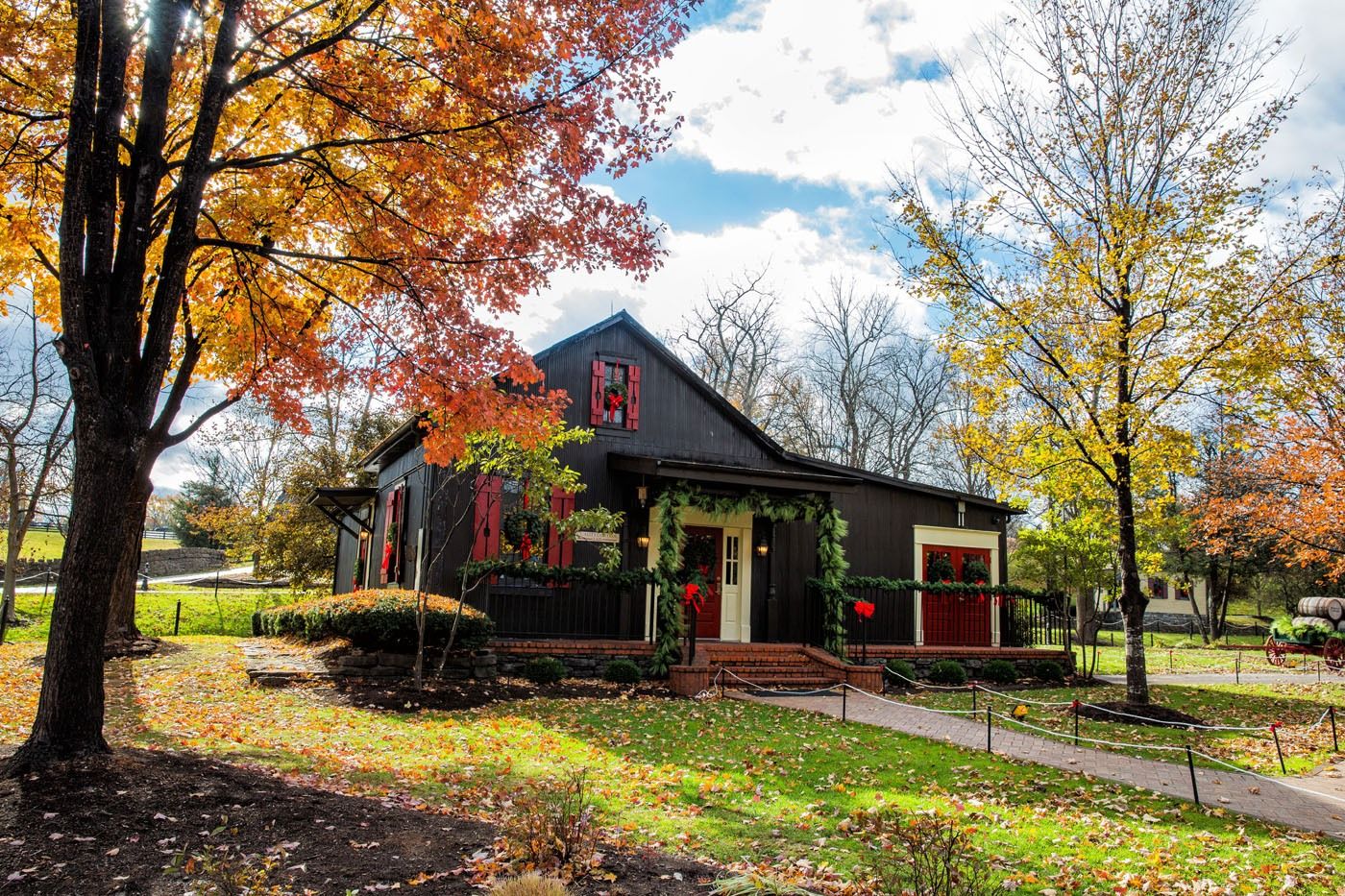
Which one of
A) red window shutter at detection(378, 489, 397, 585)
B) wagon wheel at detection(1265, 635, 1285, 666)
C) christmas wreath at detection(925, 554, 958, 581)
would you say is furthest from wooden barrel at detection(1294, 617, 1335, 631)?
red window shutter at detection(378, 489, 397, 585)

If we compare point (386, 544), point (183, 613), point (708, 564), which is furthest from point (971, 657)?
point (183, 613)

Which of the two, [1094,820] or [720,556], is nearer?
[1094,820]

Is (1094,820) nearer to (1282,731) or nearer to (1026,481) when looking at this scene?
(1282,731)

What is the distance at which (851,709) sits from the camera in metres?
11.2

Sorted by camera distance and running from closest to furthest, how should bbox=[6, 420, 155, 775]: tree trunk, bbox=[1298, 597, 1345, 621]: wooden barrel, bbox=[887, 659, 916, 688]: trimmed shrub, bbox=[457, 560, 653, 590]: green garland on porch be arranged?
bbox=[6, 420, 155, 775]: tree trunk → bbox=[457, 560, 653, 590]: green garland on porch → bbox=[887, 659, 916, 688]: trimmed shrub → bbox=[1298, 597, 1345, 621]: wooden barrel

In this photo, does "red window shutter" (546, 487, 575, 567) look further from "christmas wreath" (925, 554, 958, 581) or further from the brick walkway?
"christmas wreath" (925, 554, 958, 581)

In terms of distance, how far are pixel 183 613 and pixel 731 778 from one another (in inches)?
798

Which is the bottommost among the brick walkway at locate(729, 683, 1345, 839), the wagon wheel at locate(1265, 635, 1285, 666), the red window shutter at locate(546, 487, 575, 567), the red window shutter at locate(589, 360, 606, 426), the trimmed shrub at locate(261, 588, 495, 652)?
the wagon wheel at locate(1265, 635, 1285, 666)

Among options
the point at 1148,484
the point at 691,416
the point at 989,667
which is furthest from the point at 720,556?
the point at 1148,484

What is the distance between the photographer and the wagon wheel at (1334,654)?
67.6 feet

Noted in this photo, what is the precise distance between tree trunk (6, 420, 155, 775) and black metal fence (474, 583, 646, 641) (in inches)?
296

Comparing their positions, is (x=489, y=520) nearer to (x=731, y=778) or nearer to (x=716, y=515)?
(x=716, y=515)

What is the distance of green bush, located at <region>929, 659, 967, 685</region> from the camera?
50.3 feet

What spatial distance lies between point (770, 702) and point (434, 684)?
4601 millimetres
